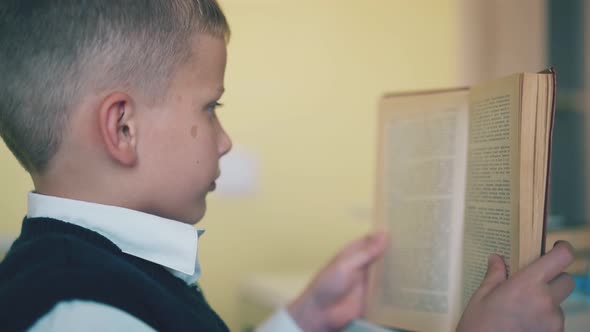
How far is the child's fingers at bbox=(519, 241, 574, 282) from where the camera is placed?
0.46 meters

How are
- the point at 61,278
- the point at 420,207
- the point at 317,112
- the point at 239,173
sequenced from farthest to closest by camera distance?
the point at 317,112 < the point at 239,173 < the point at 420,207 < the point at 61,278

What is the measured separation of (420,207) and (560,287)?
0.20m

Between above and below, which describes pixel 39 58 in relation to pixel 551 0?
below

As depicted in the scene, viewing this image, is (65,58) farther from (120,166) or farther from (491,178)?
(491,178)

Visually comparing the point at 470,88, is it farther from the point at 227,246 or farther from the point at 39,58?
the point at 227,246

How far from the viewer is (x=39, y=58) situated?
512mm

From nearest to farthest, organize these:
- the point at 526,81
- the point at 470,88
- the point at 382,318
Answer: the point at 526,81 < the point at 470,88 < the point at 382,318

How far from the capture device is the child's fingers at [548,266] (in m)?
0.46

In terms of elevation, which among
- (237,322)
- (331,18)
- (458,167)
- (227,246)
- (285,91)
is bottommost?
(237,322)

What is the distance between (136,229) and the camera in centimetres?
55

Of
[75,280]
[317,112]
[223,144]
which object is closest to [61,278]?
[75,280]

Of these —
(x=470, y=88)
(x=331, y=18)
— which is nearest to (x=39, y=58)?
(x=470, y=88)

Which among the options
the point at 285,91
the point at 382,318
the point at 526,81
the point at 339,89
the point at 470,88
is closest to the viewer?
the point at 526,81

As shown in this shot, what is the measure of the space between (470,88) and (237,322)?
556 millimetres
